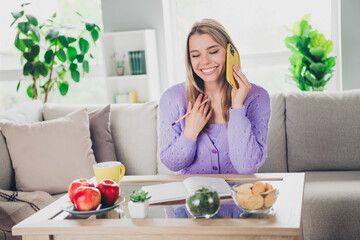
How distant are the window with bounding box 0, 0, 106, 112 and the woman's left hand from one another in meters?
3.03

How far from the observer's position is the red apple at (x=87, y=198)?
4.49 feet

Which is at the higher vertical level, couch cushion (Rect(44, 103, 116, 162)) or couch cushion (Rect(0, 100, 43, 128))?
couch cushion (Rect(0, 100, 43, 128))

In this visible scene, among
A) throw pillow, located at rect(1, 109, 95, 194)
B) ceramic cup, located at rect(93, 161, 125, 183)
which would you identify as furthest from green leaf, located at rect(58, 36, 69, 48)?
ceramic cup, located at rect(93, 161, 125, 183)

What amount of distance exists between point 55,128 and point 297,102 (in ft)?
4.79

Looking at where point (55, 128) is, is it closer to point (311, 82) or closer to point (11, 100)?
point (311, 82)

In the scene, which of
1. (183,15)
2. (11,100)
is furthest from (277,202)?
(11,100)

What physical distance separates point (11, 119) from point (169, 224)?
70.2 inches

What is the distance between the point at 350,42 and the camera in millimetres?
4027

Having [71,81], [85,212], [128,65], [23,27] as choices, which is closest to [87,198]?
[85,212]

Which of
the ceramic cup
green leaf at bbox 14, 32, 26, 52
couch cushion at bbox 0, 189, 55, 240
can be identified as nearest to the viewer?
the ceramic cup

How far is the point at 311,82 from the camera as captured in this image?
3.65 metres

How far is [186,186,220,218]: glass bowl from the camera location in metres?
1.26

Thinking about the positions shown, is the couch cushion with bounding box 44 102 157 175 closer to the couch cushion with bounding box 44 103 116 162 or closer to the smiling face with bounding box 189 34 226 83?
the couch cushion with bounding box 44 103 116 162

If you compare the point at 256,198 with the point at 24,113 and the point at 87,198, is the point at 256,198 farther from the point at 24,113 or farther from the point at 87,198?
the point at 24,113
